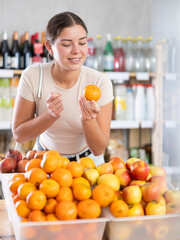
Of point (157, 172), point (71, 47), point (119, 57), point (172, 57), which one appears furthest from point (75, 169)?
point (172, 57)

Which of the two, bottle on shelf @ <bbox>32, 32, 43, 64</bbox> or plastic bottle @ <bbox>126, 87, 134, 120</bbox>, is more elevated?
bottle on shelf @ <bbox>32, 32, 43, 64</bbox>

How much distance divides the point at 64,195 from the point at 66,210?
7cm

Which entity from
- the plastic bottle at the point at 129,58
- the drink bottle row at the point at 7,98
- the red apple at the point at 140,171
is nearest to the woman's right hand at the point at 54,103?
the red apple at the point at 140,171

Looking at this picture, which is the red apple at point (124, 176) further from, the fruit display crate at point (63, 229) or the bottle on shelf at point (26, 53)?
the bottle on shelf at point (26, 53)

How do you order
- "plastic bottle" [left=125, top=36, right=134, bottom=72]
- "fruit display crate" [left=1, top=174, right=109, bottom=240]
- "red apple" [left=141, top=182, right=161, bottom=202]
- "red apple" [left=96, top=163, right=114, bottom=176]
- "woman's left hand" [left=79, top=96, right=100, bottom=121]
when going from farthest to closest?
"plastic bottle" [left=125, top=36, right=134, bottom=72]
"woman's left hand" [left=79, top=96, right=100, bottom=121]
"red apple" [left=96, top=163, right=114, bottom=176]
"red apple" [left=141, top=182, right=161, bottom=202]
"fruit display crate" [left=1, top=174, right=109, bottom=240]

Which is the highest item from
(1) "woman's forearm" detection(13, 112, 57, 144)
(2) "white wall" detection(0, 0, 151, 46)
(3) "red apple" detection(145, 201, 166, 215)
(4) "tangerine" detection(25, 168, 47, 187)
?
(2) "white wall" detection(0, 0, 151, 46)

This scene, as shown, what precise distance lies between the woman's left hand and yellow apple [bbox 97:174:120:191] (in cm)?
29

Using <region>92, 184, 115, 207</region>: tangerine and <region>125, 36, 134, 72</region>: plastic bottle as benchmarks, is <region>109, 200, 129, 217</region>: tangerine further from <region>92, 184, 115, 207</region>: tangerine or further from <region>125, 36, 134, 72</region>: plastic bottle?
<region>125, 36, 134, 72</region>: plastic bottle

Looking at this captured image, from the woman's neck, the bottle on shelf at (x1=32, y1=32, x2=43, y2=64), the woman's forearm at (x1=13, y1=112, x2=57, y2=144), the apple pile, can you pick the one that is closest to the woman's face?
the woman's neck

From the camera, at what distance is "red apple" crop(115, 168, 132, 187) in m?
1.03

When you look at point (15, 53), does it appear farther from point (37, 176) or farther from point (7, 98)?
point (37, 176)

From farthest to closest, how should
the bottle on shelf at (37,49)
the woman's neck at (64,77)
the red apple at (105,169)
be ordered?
the bottle on shelf at (37,49), the woman's neck at (64,77), the red apple at (105,169)

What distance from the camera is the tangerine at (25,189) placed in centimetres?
93

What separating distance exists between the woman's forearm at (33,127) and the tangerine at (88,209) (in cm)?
51
